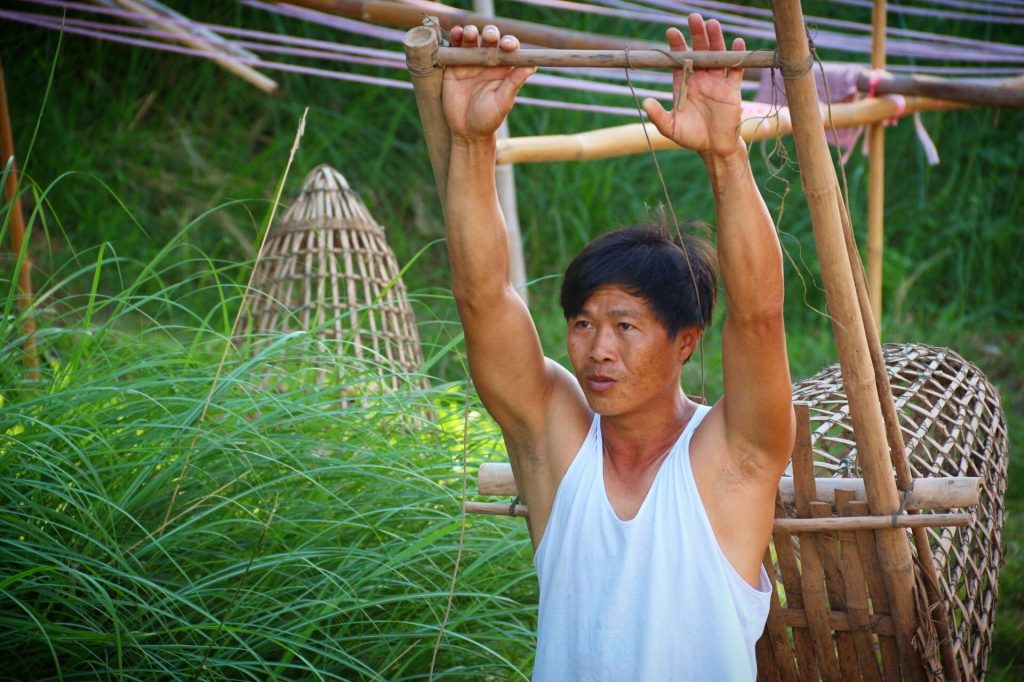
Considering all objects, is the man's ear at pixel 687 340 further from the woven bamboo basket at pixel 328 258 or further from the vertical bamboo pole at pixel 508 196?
the vertical bamboo pole at pixel 508 196

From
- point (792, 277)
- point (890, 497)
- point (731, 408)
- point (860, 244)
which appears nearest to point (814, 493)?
point (890, 497)

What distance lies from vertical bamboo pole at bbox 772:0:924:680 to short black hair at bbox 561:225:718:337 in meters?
0.21

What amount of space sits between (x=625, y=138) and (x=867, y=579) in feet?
5.64

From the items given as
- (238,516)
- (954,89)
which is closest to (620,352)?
(238,516)

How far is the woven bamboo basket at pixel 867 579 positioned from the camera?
6.20 ft

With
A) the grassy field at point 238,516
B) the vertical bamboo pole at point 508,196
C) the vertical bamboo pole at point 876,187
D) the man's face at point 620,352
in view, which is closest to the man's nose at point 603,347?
the man's face at point 620,352

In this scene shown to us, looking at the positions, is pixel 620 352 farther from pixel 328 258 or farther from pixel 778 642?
pixel 328 258

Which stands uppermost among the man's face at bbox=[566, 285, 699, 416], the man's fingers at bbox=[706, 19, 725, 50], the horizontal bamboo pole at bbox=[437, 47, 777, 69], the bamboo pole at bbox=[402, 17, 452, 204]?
the man's fingers at bbox=[706, 19, 725, 50]

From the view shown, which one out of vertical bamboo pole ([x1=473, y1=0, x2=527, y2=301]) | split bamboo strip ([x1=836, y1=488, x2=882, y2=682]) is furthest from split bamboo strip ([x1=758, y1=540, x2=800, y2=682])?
vertical bamboo pole ([x1=473, y1=0, x2=527, y2=301])

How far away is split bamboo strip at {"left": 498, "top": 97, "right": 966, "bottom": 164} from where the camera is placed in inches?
121

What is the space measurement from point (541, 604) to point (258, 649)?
57 centimetres

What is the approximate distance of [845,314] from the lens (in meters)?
1.63

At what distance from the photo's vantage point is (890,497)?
1.76 m

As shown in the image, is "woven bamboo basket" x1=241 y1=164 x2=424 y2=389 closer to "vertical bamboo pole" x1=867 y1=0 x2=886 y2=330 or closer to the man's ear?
"vertical bamboo pole" x1=867 y1=0 x2=886 y2=330
